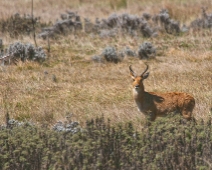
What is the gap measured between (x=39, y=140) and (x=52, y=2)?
858 inches

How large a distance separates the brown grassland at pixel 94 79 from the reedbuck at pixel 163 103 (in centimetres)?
28

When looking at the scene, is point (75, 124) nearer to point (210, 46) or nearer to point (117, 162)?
point (117, 162)

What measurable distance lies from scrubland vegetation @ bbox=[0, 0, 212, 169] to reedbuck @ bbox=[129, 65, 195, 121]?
0.24 meters

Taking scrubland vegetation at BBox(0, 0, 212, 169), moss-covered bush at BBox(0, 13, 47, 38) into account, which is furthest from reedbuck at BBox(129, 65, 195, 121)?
moss-covered bush at BBox(0, 13, 47, 38)

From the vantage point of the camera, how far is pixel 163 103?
32.8 feet

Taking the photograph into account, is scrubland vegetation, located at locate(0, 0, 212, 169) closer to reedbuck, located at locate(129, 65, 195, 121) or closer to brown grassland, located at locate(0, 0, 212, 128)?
brown grassland, located at locate(0, 0, 212, 128)

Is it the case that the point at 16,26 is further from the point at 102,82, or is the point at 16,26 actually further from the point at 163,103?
the point at 163,103

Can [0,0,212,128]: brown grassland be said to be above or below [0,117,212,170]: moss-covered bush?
above

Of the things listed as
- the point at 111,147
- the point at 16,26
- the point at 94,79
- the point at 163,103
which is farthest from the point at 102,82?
the point at 16,26

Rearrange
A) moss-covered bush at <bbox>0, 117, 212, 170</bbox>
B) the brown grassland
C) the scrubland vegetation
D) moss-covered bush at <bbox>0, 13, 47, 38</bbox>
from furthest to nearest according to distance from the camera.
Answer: moss-covered bush at <bbox>0, 13, 47, 38</bbox>, the brown grassland, the scrubland vegetation, moss-covered bush at <bbox>0, 117, 212, 170</bbox>

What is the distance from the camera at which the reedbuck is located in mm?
9898

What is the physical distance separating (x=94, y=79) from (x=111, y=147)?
6.68 meters

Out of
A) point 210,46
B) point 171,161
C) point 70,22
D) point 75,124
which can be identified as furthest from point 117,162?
point 70,22

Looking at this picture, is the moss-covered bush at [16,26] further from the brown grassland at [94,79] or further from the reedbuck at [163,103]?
the reedbuck at [163,103]
